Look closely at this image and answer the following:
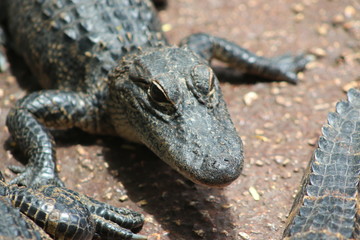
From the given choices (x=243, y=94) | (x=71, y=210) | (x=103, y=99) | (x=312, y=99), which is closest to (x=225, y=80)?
(x=243, y=94)

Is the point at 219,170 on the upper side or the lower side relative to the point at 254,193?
upper

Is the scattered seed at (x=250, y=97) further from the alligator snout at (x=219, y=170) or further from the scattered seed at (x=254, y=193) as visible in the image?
the alligator snout at (x=219, y=170)

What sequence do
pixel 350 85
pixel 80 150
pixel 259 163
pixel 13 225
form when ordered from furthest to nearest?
pixel 350 85 → pixel 80 150 → pixel 259 163 → pixel 13 225

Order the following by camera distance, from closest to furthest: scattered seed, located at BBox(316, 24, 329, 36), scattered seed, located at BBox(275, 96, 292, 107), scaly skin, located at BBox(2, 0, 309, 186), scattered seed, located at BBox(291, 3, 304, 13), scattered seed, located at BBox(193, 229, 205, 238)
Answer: scaly skin, located at BBox(2, 0, 309, 186)
scattered seed, located at BBox(193, 229, 205, 238)
scattered seed, located at BBox(275, 96, 292, 107)
scattered seed, located at BBox(316, 24, 329, 36)
scattered seed, located at BBox(291, 3, 304, 13)

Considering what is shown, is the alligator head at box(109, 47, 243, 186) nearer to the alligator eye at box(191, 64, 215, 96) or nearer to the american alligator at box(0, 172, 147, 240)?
the alligator eye at box(191, 64, 215, 96)

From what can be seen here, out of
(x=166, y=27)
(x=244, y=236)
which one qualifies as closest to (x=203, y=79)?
(x=244, y=236)

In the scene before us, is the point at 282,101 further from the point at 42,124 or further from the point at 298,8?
the point at 42,124

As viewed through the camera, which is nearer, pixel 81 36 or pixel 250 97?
pixel 81 36

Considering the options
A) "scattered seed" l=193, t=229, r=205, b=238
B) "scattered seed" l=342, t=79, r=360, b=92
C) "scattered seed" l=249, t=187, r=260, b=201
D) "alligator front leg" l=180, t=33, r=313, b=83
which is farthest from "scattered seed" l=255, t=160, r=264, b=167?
"scattered seed" l=342, t=79, r=360, b=92
